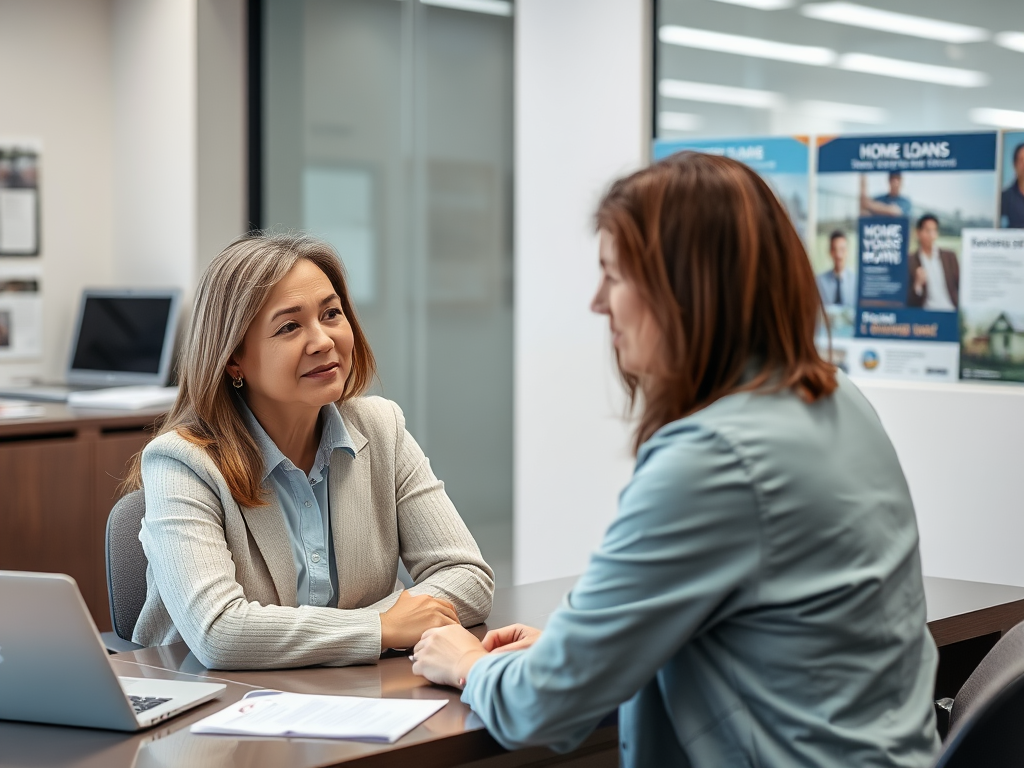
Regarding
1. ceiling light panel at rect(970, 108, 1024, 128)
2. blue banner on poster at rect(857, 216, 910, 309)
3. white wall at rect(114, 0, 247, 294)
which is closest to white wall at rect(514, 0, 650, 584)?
blue banner on poster at rect(857, 216, 910, 309)

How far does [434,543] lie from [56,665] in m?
0.72

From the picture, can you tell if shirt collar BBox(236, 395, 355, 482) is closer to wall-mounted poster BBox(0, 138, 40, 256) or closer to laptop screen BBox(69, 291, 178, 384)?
laptop screen BBox(69, 291, 178, 384)

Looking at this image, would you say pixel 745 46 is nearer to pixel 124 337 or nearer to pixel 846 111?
pixel 846 111

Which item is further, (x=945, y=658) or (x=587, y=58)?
(x=587, y=58)

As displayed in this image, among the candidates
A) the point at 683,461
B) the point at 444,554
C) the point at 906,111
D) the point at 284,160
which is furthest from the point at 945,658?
the point at 284,160

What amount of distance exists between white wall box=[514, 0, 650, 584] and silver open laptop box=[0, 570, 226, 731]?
7.45 ft

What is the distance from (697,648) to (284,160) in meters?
3.73

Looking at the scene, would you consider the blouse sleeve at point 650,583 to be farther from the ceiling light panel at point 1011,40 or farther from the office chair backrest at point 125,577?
the ceiling light panel at point 1011,40

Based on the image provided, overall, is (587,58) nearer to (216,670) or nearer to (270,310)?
(270,310)

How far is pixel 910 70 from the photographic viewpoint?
9.87ft

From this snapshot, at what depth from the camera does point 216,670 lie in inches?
63.1

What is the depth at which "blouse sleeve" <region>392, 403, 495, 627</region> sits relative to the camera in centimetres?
184

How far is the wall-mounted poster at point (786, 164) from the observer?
3186mm

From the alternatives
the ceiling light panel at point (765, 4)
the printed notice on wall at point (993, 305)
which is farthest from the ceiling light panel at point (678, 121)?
the printed notice on wall at point (993, 305)
